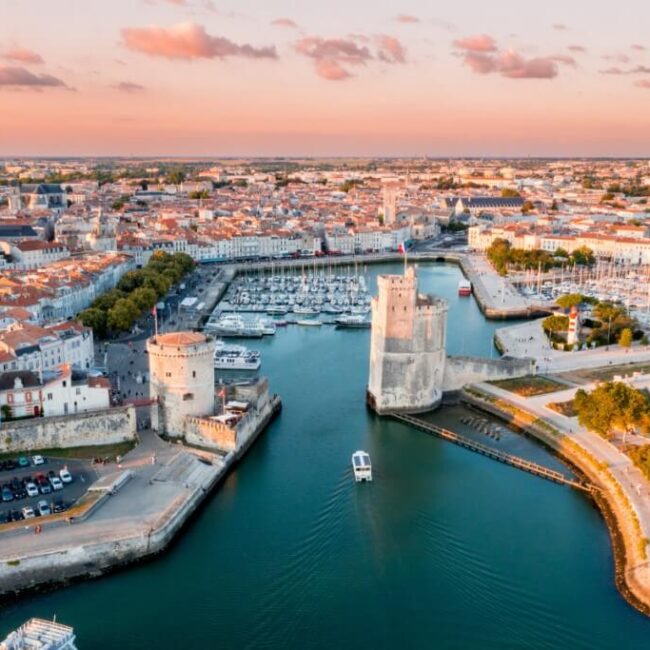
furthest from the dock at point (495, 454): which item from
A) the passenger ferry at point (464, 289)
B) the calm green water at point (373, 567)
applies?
the passenger ferry at point (464, 289)

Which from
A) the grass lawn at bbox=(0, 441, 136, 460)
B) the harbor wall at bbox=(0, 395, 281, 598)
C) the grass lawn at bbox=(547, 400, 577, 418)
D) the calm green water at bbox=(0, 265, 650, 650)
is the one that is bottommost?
the calm green water at bbox=(0, 265, 650, 650)

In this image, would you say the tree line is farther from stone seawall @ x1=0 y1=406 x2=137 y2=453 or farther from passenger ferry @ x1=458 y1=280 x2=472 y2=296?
passenger ferry @ x1=458 y1=280 x2=472 y2=296

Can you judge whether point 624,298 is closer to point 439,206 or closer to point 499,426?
point 499,426

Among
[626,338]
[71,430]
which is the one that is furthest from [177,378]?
[626,338]

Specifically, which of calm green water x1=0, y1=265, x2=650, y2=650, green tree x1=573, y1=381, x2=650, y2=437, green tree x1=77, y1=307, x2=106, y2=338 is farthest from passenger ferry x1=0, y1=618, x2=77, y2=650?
green tree x1=77, y1=307, x2=106, y2=338

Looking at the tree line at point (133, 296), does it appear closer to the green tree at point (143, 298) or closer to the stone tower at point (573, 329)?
the green tree at point (143, 298)

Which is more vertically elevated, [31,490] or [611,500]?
[31,490]

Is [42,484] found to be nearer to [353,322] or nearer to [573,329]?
[573,329]

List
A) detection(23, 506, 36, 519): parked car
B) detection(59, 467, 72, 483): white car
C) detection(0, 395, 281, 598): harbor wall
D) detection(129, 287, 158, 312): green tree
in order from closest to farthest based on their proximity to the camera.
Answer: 1. detection(0, 395, 281, 598): harbor wall
2. detection(23, 506, 36, 519): parked car
3. detection(59, 467, 72, 483): white car
4. detection(129, 287, 158, 312): green tree
